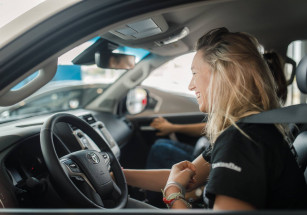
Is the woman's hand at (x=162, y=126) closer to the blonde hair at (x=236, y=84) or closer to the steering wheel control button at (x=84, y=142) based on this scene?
the steering wheel control button at (x=84, y=142)

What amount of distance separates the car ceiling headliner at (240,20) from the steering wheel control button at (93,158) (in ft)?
2.09

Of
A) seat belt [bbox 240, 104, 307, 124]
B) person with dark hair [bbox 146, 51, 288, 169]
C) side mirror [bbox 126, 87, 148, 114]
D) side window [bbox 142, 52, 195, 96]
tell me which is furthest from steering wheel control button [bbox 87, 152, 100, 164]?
side mirror [bbox 126, 87, 148, 114]

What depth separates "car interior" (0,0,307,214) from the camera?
0.99m

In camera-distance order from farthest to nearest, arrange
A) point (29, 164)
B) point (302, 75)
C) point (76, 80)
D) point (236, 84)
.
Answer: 1. point (76, 80)
2. point (29, 164)
3. point (302, 75)
4. point (236, 84)

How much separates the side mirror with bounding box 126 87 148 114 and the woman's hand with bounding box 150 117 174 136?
8.1 inches

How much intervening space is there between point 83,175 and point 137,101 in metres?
2.09

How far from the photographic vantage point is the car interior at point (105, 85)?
99 centimetres

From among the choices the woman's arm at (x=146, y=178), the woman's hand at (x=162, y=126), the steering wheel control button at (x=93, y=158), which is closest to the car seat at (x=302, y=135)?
the woman's arm at (x=146, y=178)

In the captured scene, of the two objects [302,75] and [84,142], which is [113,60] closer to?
[84,142]

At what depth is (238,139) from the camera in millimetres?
1081

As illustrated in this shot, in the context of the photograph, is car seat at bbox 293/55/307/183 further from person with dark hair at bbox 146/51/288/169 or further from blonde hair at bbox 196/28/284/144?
person with dark hair at bbox 146/51/288/169

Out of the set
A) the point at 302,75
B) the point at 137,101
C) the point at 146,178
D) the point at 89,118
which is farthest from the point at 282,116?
the point at 137,101

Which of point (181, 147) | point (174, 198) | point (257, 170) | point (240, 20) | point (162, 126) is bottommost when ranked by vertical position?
point (181, 147)

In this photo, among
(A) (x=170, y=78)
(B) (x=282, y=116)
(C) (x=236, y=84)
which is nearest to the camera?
(B) (x=282, y=116)
